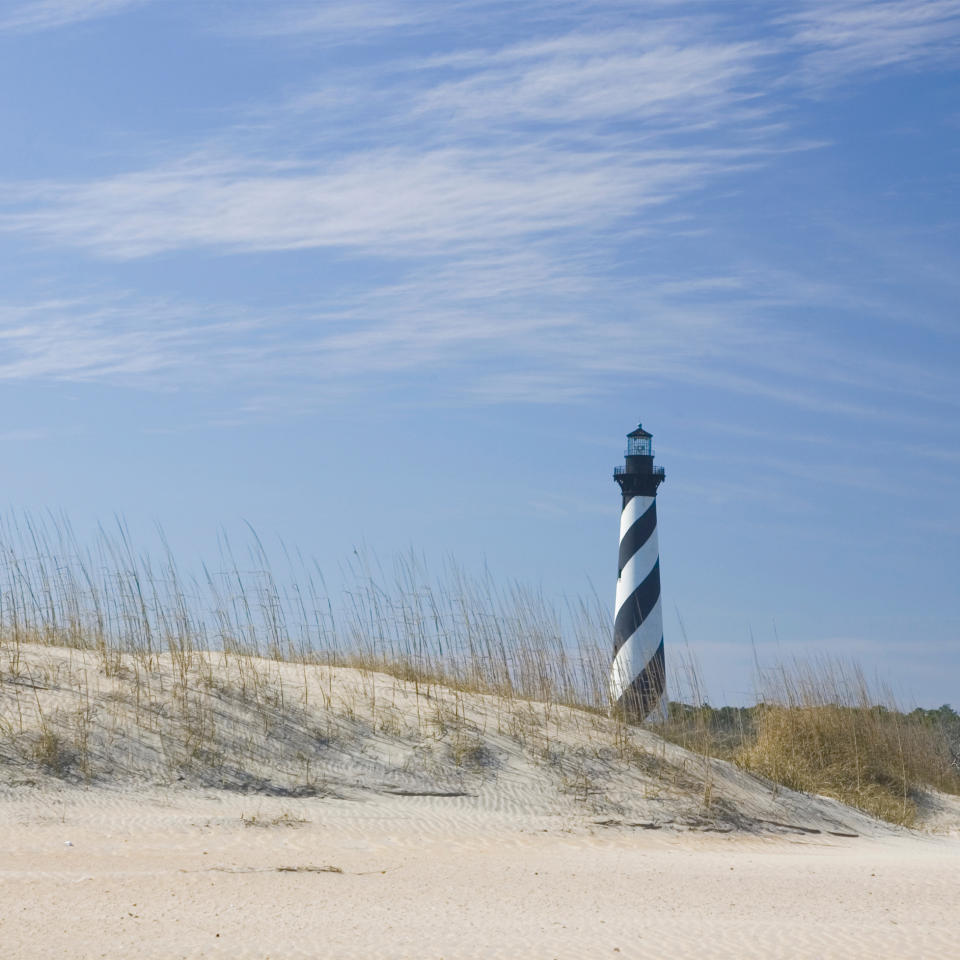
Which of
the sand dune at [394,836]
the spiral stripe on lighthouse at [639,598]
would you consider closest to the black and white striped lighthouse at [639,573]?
the spiral stripe on lighthouse at [639,598]

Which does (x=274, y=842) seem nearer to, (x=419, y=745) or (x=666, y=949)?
(x=419, y=745)

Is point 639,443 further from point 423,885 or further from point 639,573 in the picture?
point 423,885

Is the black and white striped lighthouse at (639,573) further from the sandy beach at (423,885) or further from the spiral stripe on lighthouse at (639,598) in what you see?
the sandy beach at (423,885)

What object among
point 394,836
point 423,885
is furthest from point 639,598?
point 423,885

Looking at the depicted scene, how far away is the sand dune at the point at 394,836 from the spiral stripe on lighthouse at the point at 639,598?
4.21 metres

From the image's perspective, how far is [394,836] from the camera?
7.89 metres

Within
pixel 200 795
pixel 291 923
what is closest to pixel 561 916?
pixel 291 923

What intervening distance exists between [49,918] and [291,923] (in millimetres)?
1103

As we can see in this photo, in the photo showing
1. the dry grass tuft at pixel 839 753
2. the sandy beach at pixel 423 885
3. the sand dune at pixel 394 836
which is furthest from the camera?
the dry grass tuft at pixel 839 753

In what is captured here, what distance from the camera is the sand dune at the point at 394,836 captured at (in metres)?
5.34

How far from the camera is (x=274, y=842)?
7.46m

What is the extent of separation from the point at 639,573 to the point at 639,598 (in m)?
0.35

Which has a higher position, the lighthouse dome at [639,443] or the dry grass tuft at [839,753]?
the lighthouse dome at [639,443]

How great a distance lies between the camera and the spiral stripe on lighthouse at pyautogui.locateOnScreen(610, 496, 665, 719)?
14750 millimetres
